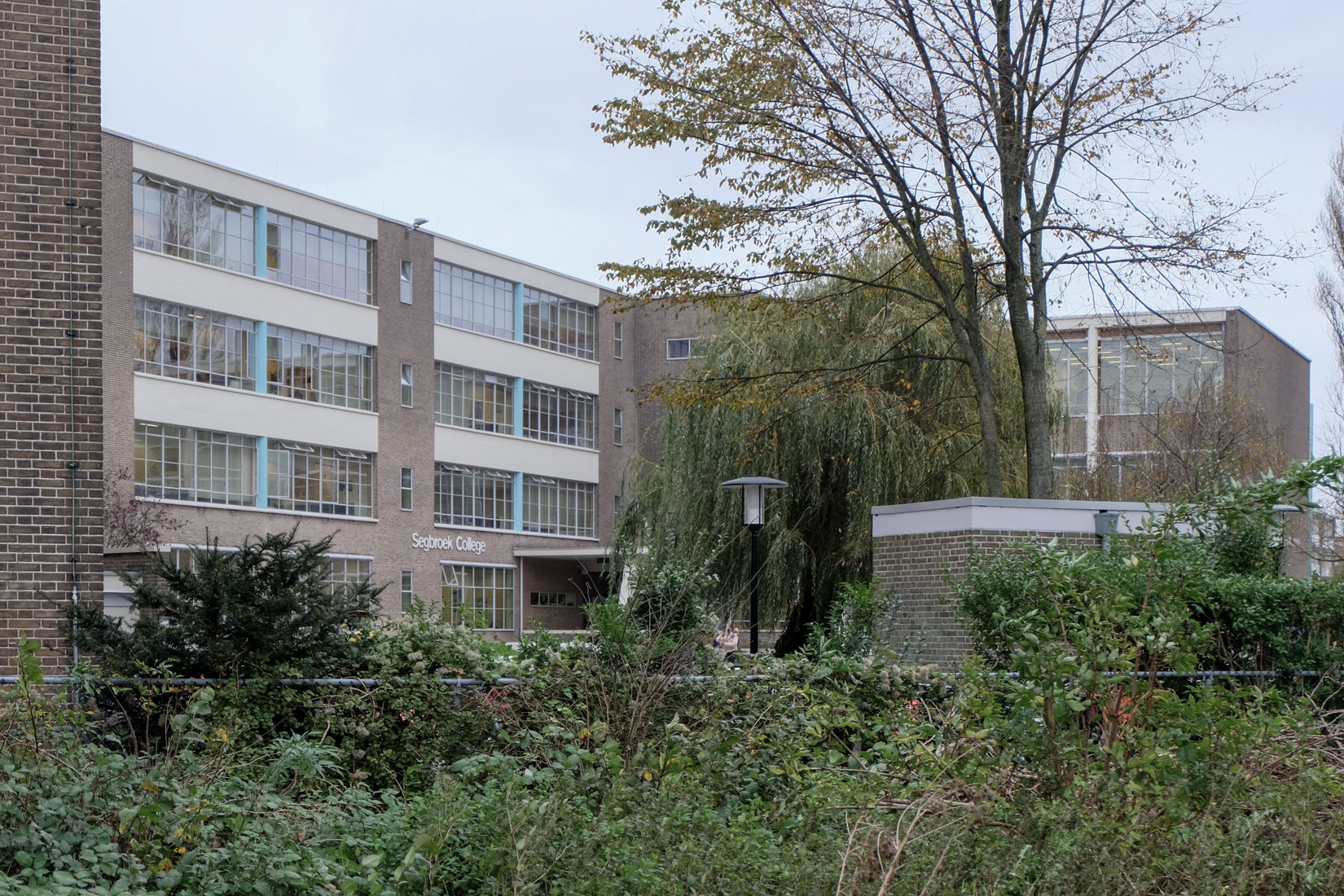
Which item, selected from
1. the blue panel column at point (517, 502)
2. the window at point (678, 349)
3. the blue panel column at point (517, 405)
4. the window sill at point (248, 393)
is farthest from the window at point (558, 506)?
the window sill at point (248, 393)

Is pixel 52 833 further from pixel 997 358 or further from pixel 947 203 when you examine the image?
pixel 997 358

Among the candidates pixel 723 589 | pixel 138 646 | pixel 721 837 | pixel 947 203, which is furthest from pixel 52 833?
pixel 723 589

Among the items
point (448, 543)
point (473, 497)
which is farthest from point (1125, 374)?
point (448, 543)

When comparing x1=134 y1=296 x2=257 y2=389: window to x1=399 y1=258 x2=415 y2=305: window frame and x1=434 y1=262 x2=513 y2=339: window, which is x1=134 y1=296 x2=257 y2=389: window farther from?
x1=434 y1=262 x2=513 y2=339: window

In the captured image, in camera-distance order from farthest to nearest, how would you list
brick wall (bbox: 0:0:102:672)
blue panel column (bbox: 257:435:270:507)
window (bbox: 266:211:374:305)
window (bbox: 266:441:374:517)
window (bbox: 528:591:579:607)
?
window (bbox: 528:591:579:607) → window (bbox: 266:441:374:517) → window (bbox: 266:211:374:305) → blue panel column (bbox: 257:435:270:507) → brick wall (bbox: 0:0:102:672)

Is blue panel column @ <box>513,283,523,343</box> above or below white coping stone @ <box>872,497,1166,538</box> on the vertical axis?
above

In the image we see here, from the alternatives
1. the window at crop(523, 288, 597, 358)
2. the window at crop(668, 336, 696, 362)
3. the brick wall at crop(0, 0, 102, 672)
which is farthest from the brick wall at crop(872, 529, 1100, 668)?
the window at crop(668, 336, 696, 362)

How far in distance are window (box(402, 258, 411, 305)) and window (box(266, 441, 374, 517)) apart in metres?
5.71

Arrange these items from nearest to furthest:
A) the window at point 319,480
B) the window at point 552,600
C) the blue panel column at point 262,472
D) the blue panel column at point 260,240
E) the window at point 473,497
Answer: the blue panel column at point 260,240, the blue panel column at point 262,472, the window at point 319,480, the window at point 473,497, the window at point 552,600

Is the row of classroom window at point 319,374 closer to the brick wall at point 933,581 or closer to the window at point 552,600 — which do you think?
the window at point 552,600

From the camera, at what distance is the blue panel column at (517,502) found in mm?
51469

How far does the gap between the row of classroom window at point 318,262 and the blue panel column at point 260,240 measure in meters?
0.03

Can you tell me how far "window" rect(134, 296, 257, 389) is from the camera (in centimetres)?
3812

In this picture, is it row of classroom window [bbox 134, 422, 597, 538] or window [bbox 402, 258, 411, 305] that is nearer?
row of classroom window [bbox 134, 422, 597, 538]
